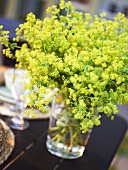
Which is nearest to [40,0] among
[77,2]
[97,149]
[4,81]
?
[77,2]

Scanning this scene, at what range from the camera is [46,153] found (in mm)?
998

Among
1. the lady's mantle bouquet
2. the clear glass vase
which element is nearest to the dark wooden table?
the clear glass vase

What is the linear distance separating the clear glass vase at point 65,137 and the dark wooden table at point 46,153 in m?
0.02

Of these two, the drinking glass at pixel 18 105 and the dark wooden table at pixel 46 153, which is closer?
the dark wooden table at pixel 46 153

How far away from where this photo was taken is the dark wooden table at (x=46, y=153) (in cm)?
92

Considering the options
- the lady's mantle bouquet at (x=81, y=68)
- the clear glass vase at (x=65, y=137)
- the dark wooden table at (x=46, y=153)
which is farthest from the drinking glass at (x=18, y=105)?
the lady's mantle bouquet at (x=81, y=68)

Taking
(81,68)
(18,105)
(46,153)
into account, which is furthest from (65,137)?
(81,68)

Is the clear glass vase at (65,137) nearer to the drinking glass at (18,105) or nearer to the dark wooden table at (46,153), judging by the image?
the dark wooden table at (46,153)

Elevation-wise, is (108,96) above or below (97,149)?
above

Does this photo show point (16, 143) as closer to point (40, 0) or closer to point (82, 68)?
point (82, 68)

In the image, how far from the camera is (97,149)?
112 centimetres

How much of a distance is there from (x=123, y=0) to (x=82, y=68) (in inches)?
163

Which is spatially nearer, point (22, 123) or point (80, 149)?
point (80, 149)

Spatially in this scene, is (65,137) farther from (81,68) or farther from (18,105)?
(81,68)
